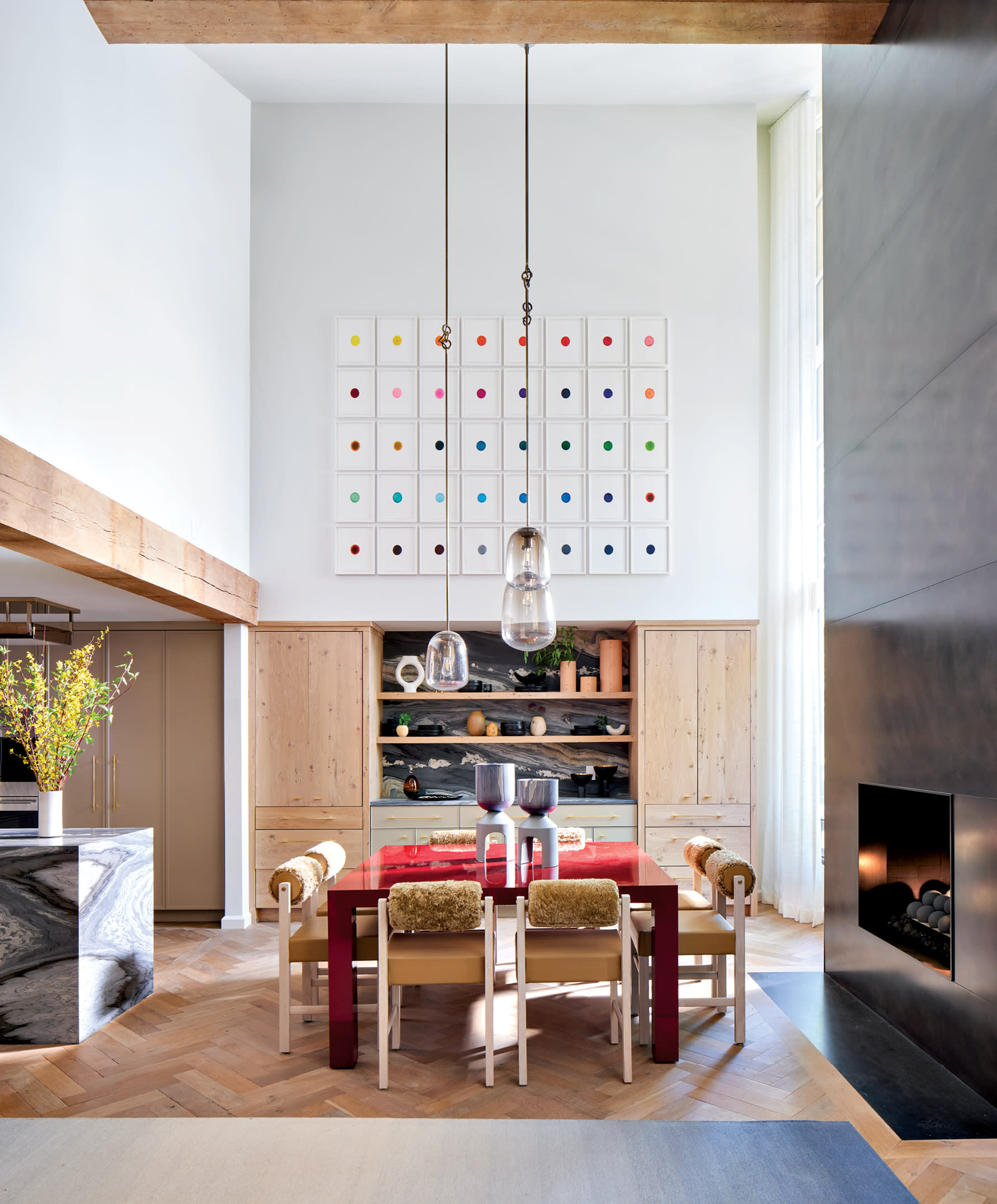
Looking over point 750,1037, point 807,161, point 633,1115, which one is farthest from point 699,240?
point 633,1115

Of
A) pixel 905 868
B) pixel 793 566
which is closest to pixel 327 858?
pixel 905 868

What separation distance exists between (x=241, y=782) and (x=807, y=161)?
222 inches

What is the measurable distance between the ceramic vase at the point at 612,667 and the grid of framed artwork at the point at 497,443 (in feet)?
1.77

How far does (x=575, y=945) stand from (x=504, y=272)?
187 inches

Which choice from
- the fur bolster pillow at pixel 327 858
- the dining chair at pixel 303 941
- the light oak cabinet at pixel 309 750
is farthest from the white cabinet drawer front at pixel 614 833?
the dining chair at pixel 303 941

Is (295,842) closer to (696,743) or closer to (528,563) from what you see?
(696,743)

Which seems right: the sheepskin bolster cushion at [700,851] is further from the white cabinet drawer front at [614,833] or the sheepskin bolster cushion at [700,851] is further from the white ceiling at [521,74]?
the white ceiling at [521,74]

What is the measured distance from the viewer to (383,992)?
349cm

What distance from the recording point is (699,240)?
→ 6770 mm

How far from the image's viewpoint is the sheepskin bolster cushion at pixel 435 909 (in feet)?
11.4

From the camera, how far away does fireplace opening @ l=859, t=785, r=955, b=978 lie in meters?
3.93

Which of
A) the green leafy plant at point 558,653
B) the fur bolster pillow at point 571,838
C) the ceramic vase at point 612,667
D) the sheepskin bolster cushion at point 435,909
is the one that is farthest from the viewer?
the green leafy plant at point 558,653

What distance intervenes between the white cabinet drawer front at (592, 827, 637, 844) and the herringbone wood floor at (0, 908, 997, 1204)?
5.69 feet

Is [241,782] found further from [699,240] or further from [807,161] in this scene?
[807,161]
